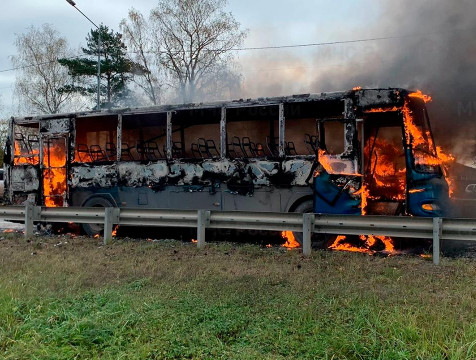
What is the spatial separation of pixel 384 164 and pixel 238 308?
5.74 metres

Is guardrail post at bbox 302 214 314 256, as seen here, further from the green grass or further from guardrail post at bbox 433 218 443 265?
guardrail post at bbox 433 218 443 265

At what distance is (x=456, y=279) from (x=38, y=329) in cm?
458

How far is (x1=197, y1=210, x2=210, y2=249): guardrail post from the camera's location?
7422 millimetres

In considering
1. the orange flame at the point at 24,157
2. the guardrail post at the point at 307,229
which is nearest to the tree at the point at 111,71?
the orange flame at the point at 24,157

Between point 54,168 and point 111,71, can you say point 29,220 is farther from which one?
point 111,71

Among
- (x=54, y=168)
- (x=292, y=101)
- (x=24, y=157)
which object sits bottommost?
(x=54, y=168)

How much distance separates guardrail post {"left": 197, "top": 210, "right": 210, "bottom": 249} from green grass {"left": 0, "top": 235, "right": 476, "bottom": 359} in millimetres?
1198

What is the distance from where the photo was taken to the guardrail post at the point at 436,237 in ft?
19.4

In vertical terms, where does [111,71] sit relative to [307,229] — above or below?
above

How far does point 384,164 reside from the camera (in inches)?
336

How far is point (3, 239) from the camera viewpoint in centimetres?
886

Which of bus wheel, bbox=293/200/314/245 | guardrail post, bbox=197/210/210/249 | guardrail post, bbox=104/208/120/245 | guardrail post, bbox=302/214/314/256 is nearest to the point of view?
guardrail post, bbox=302/214/314/256

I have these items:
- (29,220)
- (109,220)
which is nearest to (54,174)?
(29,220)

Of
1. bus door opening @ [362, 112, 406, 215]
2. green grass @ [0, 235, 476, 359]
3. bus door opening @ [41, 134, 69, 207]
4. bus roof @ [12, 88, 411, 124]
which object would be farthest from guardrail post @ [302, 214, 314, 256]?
bus door opening @ [41, 134, 69, 207]
